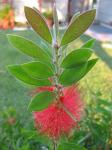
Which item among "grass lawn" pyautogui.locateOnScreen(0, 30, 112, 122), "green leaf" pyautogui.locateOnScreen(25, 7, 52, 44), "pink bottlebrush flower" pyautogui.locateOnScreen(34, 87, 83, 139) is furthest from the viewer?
"grass lawn" pyautogui.locateOnScreen(0, 30, 112, 122)

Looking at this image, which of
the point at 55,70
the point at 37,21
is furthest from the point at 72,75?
the point at 37,21

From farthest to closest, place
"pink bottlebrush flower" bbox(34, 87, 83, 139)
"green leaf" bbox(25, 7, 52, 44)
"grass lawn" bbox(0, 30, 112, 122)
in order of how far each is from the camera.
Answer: "grass lawn" bbox(0, 30, 112, 122) < "pink bottlebrush flower" bbox(34, 87, 83, 139) < "green leaf" bbox(25, 7, 52, 44)

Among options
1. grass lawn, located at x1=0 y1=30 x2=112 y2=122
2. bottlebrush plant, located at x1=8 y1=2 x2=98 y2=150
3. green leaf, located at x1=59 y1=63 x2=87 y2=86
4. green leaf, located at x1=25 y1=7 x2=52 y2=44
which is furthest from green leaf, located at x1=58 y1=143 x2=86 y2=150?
grass lawn, located at x1=0 y1=30 x2=112 y2=122

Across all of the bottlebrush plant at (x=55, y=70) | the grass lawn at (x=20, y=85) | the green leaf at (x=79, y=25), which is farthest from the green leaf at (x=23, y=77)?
the grass lawn at (x=20, y=85)

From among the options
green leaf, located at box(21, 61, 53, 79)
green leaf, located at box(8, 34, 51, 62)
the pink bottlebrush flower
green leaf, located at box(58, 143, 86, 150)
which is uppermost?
green leaf, located at box(8, 34, 51, 62)

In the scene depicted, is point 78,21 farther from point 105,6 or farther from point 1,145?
point 105,6

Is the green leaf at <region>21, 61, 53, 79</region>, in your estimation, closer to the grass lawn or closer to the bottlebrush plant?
the bottlebrush plant

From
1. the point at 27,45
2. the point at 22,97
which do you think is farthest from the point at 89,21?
the point at 22,97
